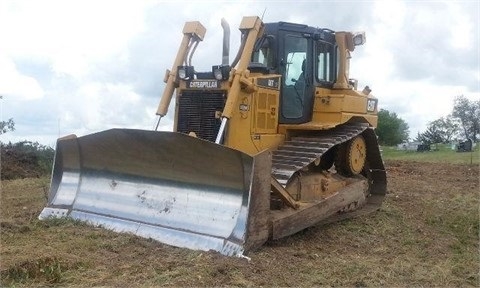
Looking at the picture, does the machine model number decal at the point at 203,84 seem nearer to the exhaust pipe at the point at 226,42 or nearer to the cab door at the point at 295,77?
the exhaust pipe at the point at 226,42

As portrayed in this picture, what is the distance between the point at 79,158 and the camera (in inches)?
312

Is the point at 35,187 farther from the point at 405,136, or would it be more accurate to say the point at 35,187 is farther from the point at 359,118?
the point at 405,136

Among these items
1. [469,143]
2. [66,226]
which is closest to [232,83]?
[66,226]

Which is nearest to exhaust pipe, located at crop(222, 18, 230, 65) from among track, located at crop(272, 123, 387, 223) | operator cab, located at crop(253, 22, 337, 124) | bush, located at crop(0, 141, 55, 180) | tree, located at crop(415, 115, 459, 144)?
operator cab, located at crop(253, 22, 337, 124)

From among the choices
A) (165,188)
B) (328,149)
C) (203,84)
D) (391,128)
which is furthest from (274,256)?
(391,128)

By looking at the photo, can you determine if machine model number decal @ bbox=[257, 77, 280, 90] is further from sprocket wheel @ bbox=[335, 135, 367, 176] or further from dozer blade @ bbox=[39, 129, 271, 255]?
dozer blade @ bbox=[39, 129, 271, 255]

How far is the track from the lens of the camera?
7.64m

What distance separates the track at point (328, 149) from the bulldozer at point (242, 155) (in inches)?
0.7

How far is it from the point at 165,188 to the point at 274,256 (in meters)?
1.49

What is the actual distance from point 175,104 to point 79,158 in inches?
54.1

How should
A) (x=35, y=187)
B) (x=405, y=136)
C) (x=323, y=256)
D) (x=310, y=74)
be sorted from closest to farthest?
(x=323, y=256) < (x=310, y=74) < (x=35, y=187) < (x=405, y=136)

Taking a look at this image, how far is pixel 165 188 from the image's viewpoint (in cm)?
718

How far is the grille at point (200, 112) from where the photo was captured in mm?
7785

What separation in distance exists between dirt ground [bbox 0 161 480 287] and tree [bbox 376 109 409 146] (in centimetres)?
3789
